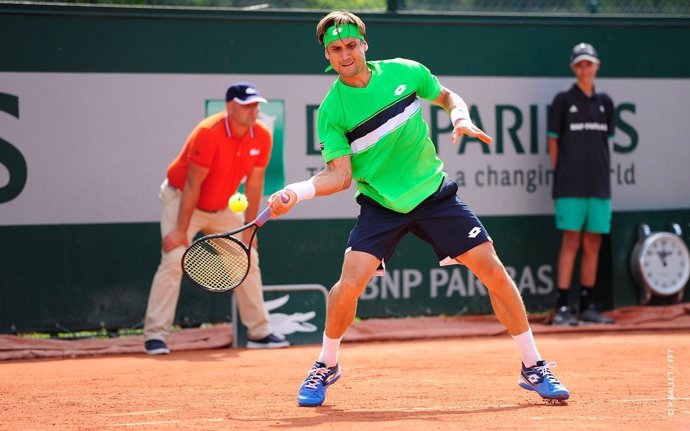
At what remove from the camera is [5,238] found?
7.95 meters

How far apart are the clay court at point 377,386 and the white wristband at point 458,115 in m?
1.29

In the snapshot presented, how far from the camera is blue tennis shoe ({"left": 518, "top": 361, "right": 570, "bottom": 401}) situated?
196 inches

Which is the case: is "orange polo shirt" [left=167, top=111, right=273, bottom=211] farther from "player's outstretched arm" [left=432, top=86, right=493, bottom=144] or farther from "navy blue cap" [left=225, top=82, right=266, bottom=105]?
"player's outstretched arm" [left=432, top=86, right=493, bottom=144]

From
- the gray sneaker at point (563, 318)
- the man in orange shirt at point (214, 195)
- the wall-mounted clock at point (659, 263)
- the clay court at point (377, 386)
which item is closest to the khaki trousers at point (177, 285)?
the man in orange shirt at point (214, 195)

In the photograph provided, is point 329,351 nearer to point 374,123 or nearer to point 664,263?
point 374,123

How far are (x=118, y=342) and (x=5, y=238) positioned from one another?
1097 millimetres

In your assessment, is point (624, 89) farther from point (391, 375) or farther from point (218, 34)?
point (391, 375)

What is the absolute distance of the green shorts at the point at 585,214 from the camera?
871 centimetres

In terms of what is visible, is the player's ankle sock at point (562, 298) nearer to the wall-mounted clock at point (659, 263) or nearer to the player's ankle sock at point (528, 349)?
the wall-mounted clock at point (659, 263)

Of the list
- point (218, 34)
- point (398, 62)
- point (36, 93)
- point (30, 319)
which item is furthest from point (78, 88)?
point (398, 62)

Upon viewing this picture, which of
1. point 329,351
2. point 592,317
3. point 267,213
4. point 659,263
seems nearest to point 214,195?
point 329,351

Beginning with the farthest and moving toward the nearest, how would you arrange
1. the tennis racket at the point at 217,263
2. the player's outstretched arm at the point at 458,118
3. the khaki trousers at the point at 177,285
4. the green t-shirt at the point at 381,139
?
1. the khaki trousers at the point at 177,285
2. the tennis racket at the point at 217,263
3. the green t-shirt at the point at 381,139
4. the player's outstretched arm at the point at 458,118

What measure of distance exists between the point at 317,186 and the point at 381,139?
1.27ft

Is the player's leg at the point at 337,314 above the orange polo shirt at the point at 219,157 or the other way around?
the other way around
